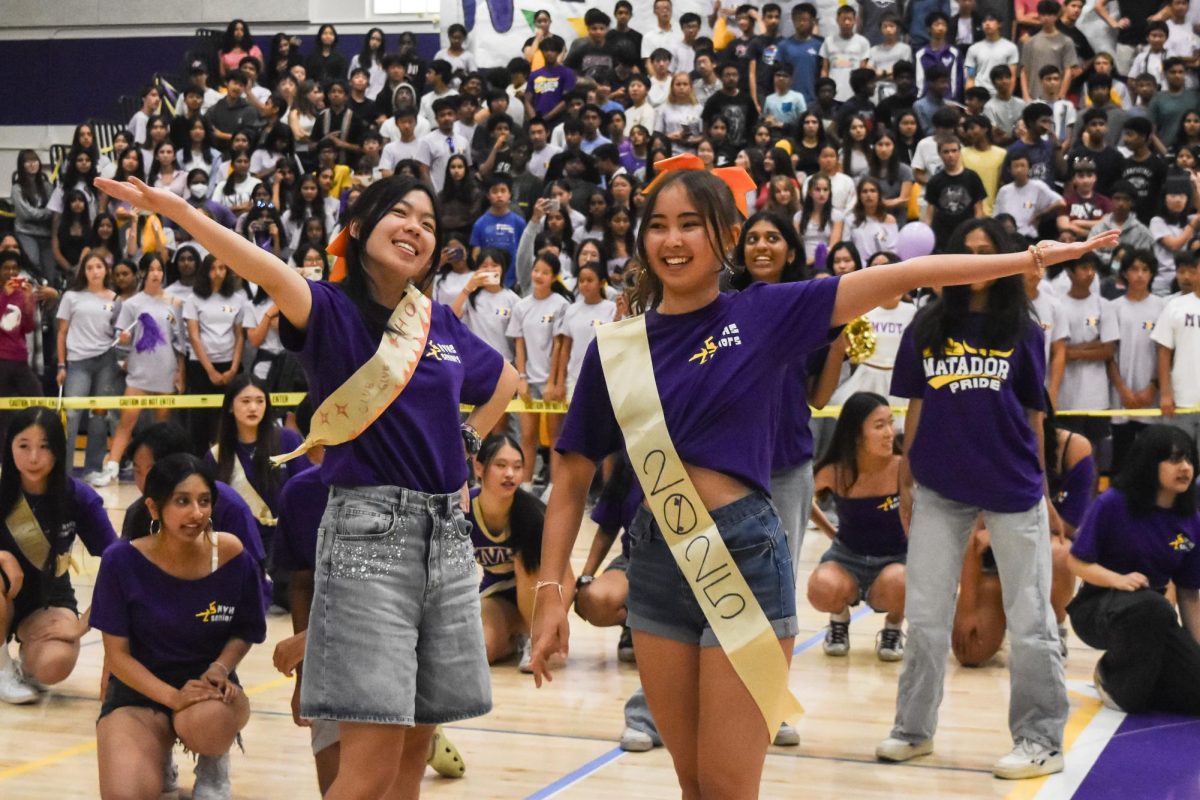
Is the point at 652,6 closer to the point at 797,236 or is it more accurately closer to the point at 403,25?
the point at 403,25

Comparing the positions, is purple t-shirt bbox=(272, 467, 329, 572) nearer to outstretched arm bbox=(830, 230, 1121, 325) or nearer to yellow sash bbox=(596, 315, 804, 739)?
yellow sash bbox=(596, 315, 804, 739)

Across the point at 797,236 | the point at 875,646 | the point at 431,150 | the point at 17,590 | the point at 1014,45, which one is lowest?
the point at 875,646

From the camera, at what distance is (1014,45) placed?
1549 cm

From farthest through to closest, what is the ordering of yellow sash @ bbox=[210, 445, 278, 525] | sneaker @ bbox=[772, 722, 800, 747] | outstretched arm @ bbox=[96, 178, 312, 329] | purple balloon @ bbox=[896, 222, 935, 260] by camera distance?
purple balloon @ bbox=[896, 222, 935, 260]
yellow sash @ bbox=[210, 445, 278, 525]
sneaker @ bbox=[772, 722, 800, 747]
outstretched arm @ bbox=[96, 178, 312, 329]

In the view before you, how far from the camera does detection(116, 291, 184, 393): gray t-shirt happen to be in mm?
13047

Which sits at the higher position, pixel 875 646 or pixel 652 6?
pixel 652 6

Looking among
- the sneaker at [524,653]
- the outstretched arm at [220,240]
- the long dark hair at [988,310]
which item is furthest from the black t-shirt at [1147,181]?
the outstretched arm at [220,240]

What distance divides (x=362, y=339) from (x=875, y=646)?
15.3 ft

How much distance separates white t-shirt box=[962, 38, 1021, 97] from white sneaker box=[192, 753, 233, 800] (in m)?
12.3

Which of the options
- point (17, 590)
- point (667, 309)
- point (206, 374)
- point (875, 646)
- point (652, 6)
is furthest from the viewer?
point (652, 6)

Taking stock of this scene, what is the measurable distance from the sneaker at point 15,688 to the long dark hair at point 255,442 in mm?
1326

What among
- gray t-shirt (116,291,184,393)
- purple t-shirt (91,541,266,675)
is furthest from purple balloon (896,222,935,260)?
purple t-shirt (91,541,266,675)

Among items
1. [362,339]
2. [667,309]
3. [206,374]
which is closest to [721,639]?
[667,309]

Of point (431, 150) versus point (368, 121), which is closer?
point (431, 150)
